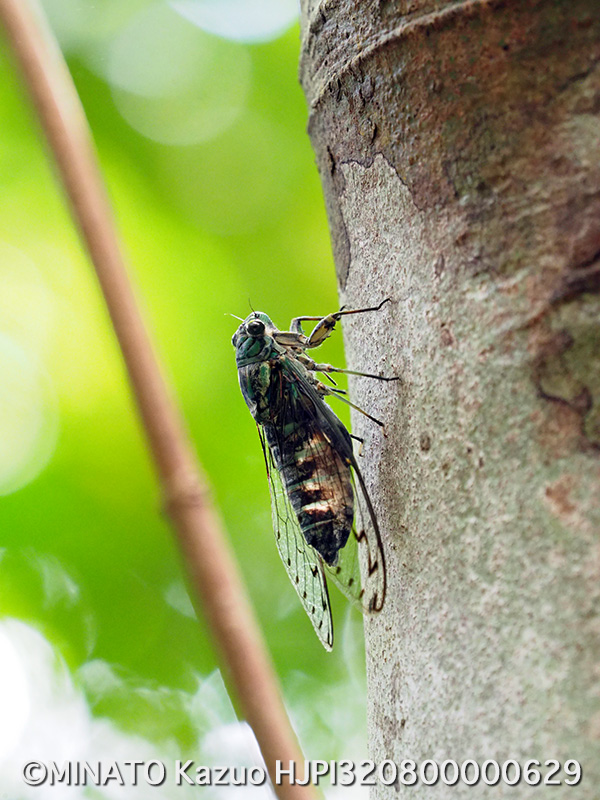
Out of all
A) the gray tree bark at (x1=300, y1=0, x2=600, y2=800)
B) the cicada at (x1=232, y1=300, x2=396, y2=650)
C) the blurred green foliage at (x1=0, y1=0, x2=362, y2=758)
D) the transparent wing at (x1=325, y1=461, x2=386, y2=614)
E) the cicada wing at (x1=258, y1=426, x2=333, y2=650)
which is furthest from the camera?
the blurred green foliage at (x1=0, y1=0, x2=362, y2=758)

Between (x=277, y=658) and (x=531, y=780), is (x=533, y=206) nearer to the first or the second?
(x=531, y=780)

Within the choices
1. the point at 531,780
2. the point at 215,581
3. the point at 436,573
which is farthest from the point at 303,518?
the point at 215,581

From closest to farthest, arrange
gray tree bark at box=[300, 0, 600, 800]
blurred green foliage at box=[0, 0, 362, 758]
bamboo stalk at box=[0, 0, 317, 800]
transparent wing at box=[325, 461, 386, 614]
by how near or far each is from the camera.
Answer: bamboo stalk at box=[0, 0, 317, 800] → gray tree bark at box=[300, 0, 600, 800] → transparent wing at box=[325, 461, 386, 614] → blurred green foliage at box=[0, 0, 362, 758]

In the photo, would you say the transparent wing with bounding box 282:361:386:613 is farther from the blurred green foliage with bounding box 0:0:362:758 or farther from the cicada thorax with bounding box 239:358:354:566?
the blurred green foliage with bounding box 0:0:362:758

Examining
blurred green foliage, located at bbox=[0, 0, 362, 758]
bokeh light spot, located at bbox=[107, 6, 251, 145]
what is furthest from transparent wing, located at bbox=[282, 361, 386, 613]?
bokeh light spot, located at bbox=[107, 6, 251, 145]

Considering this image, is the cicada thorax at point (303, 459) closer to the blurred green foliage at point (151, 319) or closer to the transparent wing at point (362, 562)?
the transparent wing at point (362, 562)

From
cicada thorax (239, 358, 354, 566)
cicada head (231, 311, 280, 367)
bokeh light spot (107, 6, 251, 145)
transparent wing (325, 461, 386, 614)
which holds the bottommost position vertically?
transparent wing (325, 461, 386, 614)

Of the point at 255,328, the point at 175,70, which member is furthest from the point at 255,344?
the point at 175,70
